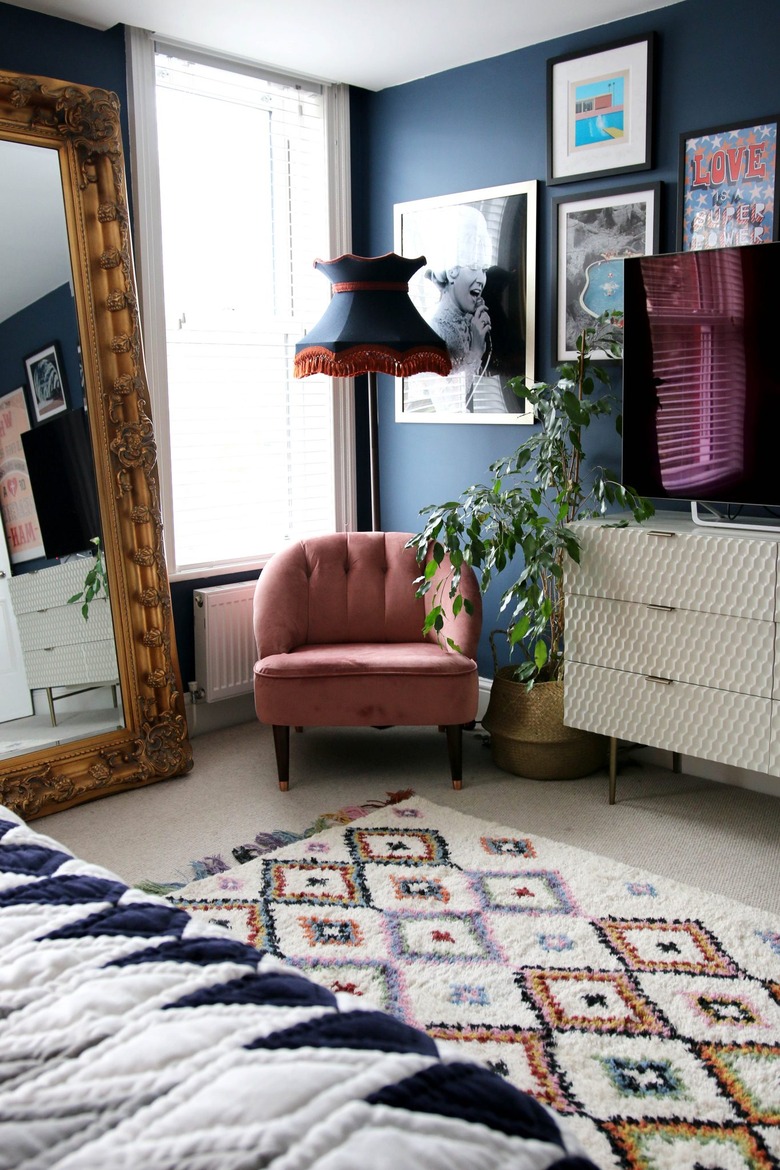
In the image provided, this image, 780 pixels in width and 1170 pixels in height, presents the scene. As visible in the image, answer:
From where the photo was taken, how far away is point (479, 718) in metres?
4.14

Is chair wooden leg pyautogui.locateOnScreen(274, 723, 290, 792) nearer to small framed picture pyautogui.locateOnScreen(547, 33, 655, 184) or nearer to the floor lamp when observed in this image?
the floor lamp

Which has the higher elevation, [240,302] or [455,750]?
[240,302]

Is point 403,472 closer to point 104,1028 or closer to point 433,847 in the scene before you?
point 433,847

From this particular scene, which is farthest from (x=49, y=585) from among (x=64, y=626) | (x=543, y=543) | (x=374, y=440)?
(x=543, y=543)

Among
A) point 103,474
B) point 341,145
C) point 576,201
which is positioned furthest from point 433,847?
point 341,145

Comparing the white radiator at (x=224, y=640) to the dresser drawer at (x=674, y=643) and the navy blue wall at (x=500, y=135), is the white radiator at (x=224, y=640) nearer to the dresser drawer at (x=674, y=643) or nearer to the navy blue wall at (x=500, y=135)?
the navy blue wall at (x=500, y=135)

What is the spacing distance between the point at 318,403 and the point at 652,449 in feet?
5.46

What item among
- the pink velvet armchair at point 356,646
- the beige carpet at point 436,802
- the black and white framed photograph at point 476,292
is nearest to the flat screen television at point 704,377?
the black and white framed photograph at point 476,292

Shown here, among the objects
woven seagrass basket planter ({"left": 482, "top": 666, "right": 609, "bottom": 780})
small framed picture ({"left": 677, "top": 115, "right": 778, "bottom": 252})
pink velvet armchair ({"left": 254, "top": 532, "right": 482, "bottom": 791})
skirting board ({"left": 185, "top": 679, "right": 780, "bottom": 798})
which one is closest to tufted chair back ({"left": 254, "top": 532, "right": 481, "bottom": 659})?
pink velvet armchair ({"left": 254, "top": 532, "right": 482, "bottom": 791})

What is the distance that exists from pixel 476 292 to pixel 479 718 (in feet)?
5.52

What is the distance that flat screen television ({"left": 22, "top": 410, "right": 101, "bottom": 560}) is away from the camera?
10.4ft

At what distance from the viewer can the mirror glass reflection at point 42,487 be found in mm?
3084

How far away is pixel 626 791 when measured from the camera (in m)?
3.39

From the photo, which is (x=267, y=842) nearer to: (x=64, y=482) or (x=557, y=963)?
(x=557, y=963)
